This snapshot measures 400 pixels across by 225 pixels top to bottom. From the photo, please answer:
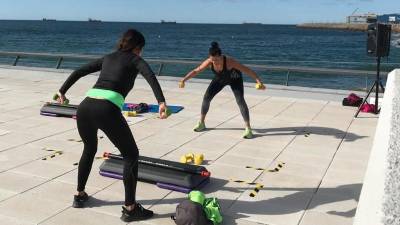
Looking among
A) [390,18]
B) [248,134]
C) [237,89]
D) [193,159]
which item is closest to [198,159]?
[193,159]

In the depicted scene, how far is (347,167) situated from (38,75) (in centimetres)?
1247

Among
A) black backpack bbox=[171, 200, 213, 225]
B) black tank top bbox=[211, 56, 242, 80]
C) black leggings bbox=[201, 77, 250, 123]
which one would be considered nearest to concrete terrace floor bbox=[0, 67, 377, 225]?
black backpack bbox=[171, 200, 213, 225]

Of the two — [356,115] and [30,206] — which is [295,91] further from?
[30,206]

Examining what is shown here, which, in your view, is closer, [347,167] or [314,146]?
[347,167]

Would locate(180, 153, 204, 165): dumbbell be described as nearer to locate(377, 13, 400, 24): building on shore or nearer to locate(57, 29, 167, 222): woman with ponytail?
locate(57, 29, 167, 222): woman with ponytail

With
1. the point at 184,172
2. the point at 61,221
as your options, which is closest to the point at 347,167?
the point at 184,172

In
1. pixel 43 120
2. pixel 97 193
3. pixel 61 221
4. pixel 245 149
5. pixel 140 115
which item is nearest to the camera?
pixel 61 221

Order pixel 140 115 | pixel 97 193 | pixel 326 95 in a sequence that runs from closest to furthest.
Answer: pixel 97 193 → pixel 140 115 → pixel 326 95

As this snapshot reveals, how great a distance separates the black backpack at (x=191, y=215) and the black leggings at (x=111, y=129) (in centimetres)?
52

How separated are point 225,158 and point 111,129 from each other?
3085 millimetres

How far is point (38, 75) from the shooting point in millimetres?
16281

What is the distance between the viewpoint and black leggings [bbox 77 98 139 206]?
4453mm

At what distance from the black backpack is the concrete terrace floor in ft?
0.91

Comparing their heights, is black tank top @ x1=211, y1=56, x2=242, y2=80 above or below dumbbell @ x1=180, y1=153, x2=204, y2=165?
above
